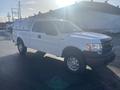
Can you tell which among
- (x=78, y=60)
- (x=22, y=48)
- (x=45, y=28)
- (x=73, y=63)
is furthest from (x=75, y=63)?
(x=22, y=48)

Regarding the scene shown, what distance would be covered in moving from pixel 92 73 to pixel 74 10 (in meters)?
26.2

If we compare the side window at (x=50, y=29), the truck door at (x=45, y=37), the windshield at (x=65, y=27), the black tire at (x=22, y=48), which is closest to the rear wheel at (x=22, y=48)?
the black tire at (x=22, y=48)

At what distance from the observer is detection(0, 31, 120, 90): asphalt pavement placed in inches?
267

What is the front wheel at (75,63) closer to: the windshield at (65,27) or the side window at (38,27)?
the windshield at (65,27)

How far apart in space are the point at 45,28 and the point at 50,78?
3027mm

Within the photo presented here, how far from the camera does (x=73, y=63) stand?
825 cm

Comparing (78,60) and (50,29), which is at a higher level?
(50,29)

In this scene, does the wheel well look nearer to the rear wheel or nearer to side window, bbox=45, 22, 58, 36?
side window, bbox=45, 22, 58, 36

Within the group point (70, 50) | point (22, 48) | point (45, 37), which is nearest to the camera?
point (70, 50)

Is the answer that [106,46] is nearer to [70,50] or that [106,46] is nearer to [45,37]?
[70,50]

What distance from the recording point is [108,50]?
8227 millimetres

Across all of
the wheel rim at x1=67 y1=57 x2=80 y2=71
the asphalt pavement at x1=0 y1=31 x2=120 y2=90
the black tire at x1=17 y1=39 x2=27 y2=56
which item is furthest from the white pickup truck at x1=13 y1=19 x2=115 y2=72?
the black tire at x1=17 y1=39 x2=27 y2=56

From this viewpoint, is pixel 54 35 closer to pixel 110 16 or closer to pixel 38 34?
pixel 38 34

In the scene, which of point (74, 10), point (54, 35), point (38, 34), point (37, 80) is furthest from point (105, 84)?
point (74, 10)
